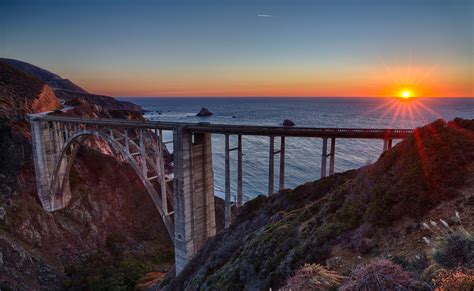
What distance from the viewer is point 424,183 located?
25.1 ft

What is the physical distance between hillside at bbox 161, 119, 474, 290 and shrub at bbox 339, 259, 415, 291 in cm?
147

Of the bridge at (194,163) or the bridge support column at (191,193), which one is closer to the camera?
the bridge at (194,163)

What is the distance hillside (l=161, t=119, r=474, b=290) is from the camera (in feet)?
22.0

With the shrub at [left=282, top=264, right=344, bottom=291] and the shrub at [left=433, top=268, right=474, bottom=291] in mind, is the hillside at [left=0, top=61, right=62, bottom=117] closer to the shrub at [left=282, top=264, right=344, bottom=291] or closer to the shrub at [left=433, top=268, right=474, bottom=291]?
the shrub at [left=282, top=264, right=344, bottom=291]

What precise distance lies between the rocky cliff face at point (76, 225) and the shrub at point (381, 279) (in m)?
26.8

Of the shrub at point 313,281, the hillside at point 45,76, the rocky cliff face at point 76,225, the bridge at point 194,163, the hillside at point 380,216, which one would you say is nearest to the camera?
the shrub at point 313,281

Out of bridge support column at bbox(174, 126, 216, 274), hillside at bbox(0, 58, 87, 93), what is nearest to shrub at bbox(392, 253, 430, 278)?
bridge support column at bbox(174, 126, 216, 274)

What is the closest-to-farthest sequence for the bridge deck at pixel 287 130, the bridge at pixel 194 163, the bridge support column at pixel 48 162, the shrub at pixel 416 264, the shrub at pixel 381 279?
the shrub at pixel 381 279 → the shrub at pixel 416 264 → the bridge deck at pixel 287 130 → the bridge at pixel 194 163 → the bridge support column at pixel 48 162

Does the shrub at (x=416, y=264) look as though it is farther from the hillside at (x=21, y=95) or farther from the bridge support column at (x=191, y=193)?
the hillside at (x=21, y=95)

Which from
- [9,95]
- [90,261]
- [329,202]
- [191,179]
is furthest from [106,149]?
[329,202]

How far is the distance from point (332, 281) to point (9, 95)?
50709 millimetres

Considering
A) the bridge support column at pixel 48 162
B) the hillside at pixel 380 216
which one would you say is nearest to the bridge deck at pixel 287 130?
the hillside at pixel 380 216

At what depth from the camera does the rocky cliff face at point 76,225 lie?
969 inches

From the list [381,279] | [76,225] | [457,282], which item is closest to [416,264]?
[381,279]
